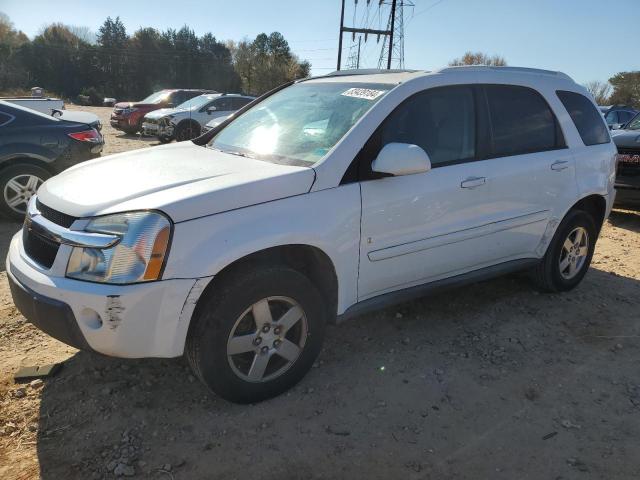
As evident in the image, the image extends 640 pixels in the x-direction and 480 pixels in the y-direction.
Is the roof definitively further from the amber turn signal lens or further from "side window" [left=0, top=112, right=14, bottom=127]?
"side window" [left=0, top=112, right=14, bottom=127]

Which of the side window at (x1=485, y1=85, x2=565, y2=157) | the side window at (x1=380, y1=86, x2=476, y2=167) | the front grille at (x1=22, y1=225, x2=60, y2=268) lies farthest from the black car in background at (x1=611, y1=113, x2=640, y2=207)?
the front grille at (x1=22, y1=225, x2=60, y2=268)

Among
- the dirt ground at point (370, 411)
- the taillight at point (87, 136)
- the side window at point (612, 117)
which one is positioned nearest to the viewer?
the dirt ground at point (370, 411)

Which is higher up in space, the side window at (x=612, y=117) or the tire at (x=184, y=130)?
the side window at (x=612, y=117)

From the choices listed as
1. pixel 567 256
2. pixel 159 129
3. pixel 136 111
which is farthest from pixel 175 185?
pixel 136 111

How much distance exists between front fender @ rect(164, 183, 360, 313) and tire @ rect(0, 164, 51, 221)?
470cm

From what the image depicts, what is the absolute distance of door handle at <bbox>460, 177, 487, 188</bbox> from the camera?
3391 millimetres

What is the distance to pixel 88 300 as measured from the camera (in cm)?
233

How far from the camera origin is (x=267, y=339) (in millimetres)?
2797

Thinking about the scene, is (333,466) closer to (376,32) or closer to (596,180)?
(596,180)

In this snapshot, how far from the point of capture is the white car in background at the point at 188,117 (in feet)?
47.9

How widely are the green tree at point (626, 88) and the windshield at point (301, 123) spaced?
4584 centimetres

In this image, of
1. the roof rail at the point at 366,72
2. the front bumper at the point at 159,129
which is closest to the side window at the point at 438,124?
the roof rail at the point at 366,72

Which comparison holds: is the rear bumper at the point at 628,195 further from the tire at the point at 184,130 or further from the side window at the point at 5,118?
the tire at the point at 184,130

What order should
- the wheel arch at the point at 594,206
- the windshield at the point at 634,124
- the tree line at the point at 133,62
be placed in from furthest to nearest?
the tree line at the point at 133,62, the windshield at the point at 634,124, the wheel arch at the point at 594,206
